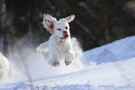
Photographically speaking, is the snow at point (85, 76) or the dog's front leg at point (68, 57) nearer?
the snow at point (85, 76)

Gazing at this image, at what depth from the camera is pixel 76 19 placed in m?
15.3

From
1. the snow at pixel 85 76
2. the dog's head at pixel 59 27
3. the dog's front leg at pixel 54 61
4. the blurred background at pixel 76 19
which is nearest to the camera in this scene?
the snow at pixel 85 76

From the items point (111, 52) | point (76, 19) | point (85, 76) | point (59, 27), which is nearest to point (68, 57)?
point (59, 27)

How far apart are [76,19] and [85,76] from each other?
420 inches

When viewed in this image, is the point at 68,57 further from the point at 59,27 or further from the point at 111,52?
the point at 111,52

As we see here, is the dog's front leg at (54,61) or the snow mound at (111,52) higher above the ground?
the snow mound at (111,52)

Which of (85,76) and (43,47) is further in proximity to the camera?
(43,47)

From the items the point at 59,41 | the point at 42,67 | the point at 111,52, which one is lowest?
the point at 42,67

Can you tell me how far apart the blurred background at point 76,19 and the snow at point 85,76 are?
4733mm

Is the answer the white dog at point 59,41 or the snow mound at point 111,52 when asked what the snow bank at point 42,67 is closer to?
the white dog at point 59,41

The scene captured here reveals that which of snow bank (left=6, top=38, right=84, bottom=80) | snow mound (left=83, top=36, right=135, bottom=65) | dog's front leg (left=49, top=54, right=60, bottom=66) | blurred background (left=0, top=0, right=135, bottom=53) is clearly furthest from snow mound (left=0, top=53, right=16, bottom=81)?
blurred background (left=0, top=0, right=135, bottom=53)

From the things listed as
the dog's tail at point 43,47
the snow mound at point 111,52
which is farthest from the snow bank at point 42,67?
the snow mound at point 111,52

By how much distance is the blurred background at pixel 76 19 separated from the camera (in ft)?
45.6

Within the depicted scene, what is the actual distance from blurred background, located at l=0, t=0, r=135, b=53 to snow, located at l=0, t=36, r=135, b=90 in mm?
4733
